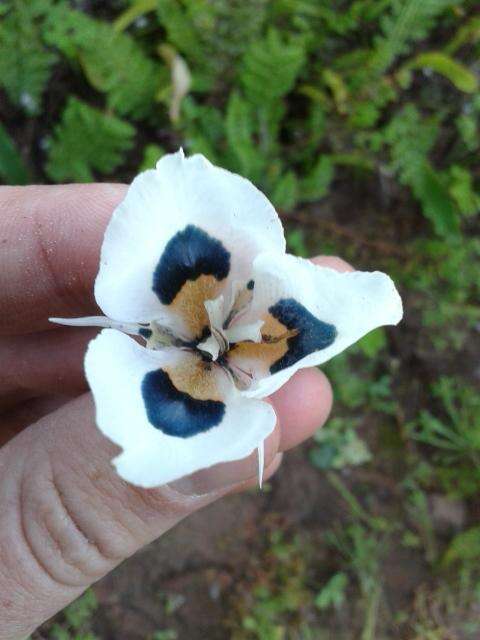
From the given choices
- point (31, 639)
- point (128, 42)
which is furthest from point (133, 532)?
point (128, 42)

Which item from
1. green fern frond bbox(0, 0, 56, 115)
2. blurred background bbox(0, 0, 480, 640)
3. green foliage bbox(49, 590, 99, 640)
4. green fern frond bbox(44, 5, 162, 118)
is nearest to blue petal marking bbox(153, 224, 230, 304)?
blurred background bbox(0, 0, 480, 640)

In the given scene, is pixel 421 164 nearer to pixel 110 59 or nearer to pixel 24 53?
pixel 110 59

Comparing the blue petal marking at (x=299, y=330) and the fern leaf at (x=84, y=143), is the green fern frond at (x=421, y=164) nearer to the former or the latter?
the fern leaf at (x=84, y=143)

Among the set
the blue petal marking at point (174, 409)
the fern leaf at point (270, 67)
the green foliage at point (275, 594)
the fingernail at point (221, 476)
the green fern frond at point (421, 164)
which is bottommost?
the green foliage at point (275, 594)

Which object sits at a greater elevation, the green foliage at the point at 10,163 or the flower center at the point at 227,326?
the flower center at the point at 227,326

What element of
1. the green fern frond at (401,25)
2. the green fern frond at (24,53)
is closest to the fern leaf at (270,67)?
the green fern frond at (401,25)

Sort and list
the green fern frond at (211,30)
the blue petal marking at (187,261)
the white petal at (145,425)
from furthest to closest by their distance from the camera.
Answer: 1. the green fern frond at (211,30)
2. the blue petal marking at (187,261)
3. the white petal at (145,425)

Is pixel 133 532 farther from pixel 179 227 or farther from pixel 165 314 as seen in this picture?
pixel 179 227

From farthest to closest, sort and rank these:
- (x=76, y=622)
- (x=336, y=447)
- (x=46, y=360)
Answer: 1. (x=336, y=447)
2. (x=76, y=622)
3. (x=46, y=360)

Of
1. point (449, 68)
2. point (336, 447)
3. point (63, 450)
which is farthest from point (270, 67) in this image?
point (63, 450)
